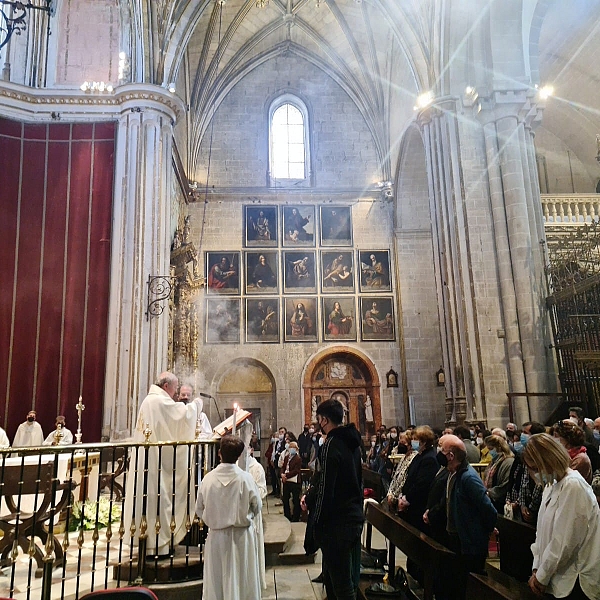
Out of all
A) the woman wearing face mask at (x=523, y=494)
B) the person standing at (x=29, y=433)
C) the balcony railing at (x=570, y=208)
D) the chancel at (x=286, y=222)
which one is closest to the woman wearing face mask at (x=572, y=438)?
the woman wearing face mask at (x=523, y=494)

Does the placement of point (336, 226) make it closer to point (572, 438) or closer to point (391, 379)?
point (391, 379)

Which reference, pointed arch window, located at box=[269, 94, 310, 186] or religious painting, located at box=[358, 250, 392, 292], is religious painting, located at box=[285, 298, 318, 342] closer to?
religious painting, located at box=[358, 250, 392, 292]

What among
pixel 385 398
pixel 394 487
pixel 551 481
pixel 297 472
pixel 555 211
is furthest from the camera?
pixel 385 398

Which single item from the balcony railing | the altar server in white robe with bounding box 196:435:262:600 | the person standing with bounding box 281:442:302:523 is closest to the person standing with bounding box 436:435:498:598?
the altar server in white robe with bounding box 196:435:262:600

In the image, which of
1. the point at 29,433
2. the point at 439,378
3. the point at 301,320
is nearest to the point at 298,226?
the point at 301,320

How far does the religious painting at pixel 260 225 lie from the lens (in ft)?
61.1

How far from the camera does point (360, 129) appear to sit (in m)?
19.9

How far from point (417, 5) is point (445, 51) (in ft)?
5.89

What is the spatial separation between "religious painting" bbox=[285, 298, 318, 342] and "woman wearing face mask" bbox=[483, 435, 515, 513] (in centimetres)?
1240

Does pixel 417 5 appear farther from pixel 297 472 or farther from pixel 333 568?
pixel 333 568

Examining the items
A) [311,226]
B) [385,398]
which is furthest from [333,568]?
[311,226]

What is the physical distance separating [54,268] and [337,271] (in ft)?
30.8

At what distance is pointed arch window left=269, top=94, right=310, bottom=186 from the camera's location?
64.0 ft

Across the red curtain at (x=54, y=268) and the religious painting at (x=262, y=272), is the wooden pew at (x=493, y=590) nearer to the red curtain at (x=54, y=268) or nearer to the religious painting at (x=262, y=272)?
the red curtain at (x=54, y=268)
